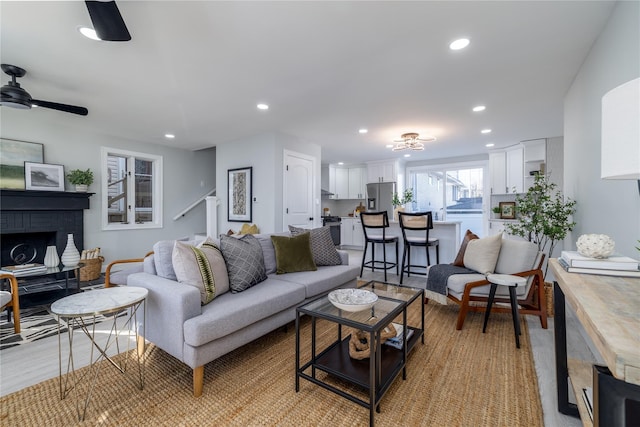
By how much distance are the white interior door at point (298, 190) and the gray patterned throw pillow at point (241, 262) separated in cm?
239

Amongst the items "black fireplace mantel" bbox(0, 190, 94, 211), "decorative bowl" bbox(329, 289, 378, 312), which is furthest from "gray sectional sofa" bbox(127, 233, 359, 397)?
"black fireplace mantel" bbox(0, 190, 94, 211)

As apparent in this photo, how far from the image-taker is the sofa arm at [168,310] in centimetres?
174

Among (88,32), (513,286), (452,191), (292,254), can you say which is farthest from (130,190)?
(452,191)

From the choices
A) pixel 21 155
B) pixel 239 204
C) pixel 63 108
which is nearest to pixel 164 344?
pixel 63 108

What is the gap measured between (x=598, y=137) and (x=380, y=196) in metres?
5.47

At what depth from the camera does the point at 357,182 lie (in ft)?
26.7

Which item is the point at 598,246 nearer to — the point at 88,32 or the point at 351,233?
the point at 88,32

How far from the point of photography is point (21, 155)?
4.03 m

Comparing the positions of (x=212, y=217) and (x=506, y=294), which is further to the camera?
(x=212, y=217)

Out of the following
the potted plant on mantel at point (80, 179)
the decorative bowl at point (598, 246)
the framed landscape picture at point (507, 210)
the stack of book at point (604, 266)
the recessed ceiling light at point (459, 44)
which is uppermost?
the recessed ceiling light at point (459, 44)

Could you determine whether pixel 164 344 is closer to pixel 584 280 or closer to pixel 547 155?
pixel 584 280

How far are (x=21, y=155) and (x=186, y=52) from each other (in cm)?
364

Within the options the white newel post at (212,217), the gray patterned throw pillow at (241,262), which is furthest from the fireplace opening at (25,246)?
the gray patterned throw pillow at (241,262)

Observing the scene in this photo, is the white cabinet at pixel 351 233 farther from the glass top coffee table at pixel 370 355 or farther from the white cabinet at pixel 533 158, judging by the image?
the glass top coffee table at pixel 370 355
